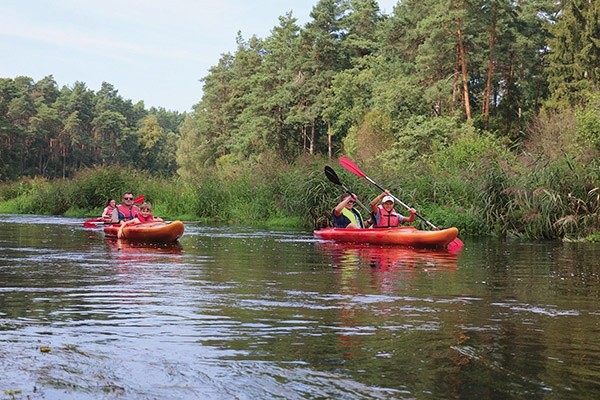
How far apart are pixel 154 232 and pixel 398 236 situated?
4.65 meters

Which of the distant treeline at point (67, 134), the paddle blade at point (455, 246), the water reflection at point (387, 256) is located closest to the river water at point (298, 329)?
the water reflection at point (387, 256)

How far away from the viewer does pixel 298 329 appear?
6309mm

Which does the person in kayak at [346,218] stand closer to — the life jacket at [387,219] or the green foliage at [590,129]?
the life jacket at [387,219]

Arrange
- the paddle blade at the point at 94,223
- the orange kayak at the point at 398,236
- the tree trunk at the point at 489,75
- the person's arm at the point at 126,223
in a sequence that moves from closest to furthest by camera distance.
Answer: the orange kayak at the point at 398,236 < the person's arm at the point at 126,223 < the paddle blade at the point at 94,223 < the tree trunk at the point at 489,75

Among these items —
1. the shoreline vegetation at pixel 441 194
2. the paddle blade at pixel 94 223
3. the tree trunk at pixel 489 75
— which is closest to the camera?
the shoreline vegetation at pixel 441 194

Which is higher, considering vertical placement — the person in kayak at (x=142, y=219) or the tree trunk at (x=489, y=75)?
the tree trunk at (x=489, y=75)

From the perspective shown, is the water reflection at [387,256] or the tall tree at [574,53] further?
the tall tree at [574,53]

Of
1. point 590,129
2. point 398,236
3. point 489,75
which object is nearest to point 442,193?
point 590,129

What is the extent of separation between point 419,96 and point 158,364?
33896mm

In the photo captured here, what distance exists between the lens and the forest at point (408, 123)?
18.8 metres

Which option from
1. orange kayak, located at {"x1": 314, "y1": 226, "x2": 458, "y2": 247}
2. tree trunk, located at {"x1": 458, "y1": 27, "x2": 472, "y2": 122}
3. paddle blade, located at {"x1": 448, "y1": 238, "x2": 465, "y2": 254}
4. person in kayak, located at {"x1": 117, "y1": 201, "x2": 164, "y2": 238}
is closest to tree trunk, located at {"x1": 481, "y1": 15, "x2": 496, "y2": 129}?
tree trunk, located at {"x1": 458, "y1": 27, "x2": 472, "y2": 122}

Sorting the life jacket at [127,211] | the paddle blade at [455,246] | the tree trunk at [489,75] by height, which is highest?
the tree trunk at [489,75]

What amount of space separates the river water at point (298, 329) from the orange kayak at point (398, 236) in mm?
1999

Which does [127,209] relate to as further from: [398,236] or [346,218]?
[398,236]
